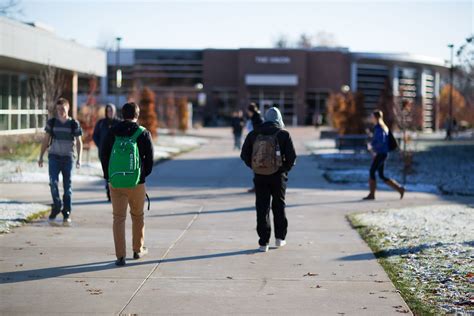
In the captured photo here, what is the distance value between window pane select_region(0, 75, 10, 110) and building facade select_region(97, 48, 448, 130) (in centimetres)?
5075

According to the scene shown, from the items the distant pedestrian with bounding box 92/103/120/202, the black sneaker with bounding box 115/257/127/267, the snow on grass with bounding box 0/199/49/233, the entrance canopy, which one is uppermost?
the entrance canopy

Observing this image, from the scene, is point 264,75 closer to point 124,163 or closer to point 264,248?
point 264,248

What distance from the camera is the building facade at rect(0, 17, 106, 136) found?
22.8 m

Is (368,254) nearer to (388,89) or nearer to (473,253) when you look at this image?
(473,253)

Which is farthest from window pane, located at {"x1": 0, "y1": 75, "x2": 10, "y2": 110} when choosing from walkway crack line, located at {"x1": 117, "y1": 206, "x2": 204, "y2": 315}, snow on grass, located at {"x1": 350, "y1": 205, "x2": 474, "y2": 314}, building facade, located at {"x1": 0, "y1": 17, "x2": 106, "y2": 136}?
snow on grass, located at {"x1": 350, "y1": 205, "x2": 474, "y2": 314}

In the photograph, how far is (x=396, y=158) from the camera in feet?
92.2

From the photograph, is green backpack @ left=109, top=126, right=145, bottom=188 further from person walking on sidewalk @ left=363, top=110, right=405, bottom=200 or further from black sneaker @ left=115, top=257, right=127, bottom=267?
person walking on sidewalk @ left=363, top=110, right=405, bottom=200

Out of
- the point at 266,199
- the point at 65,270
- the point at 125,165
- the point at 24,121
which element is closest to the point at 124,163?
the point at 125,165

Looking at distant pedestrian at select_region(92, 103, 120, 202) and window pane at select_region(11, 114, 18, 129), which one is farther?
window pane at select_region(11, 114, 18, 129)

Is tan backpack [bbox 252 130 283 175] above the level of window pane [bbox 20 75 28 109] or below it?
below

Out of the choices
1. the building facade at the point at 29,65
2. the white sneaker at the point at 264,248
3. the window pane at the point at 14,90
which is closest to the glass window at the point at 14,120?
the building facade at the point at 29,65

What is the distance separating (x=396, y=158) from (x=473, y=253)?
1917cm

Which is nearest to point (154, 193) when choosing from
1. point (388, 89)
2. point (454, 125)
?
point (388, 89)

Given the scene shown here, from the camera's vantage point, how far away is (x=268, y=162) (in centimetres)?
968
